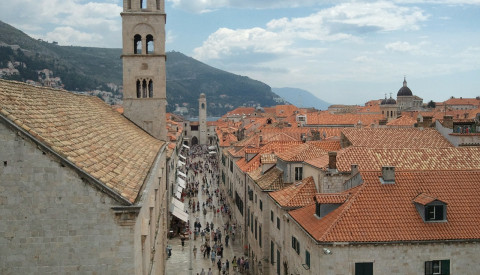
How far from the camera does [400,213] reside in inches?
767

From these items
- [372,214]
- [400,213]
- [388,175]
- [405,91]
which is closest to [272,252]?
[388,175]

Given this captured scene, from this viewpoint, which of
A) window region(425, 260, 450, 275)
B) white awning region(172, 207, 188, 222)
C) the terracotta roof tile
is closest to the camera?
window region(425, 260, 450, 275)

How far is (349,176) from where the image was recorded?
2486 centimetres

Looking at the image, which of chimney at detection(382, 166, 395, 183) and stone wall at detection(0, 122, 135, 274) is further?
chimney at detection(382, 166, 395, 183)

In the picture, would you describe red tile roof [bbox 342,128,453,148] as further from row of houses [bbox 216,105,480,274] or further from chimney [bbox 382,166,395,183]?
chimney [bbox 382,166,395,183]

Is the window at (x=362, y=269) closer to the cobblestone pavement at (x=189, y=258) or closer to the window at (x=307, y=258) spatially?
the window at (x=307, y=258)

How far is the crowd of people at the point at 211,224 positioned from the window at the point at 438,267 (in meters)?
18.3

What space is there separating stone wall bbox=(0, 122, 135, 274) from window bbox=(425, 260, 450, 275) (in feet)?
41.9

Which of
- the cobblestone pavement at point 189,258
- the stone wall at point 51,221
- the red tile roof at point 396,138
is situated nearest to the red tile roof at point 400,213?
the stone wall at point 51,221

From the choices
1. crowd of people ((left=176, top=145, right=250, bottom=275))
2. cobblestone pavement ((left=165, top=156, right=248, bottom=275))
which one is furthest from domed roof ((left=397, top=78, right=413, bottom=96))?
cobblestone pavement ((left=165, top=156, right=248, bottom=275))

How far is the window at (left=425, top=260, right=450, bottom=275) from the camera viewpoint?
18484 millimetres

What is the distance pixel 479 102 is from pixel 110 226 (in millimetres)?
171630

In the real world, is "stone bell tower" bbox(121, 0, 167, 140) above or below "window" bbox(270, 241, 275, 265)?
above

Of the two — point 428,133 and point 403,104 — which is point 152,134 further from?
point 403,104
